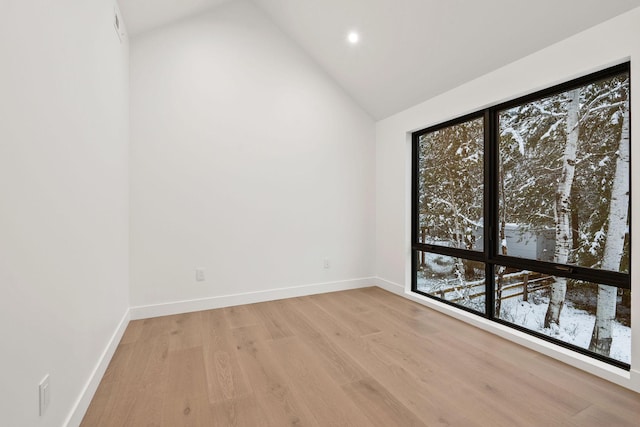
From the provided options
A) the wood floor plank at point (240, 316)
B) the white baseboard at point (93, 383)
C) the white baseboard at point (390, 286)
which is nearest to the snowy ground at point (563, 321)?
the white baseboard at point (390, 286)

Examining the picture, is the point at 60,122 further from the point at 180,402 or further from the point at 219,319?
the point at 219,319

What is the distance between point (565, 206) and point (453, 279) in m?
1.21

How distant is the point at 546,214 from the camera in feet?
7.11

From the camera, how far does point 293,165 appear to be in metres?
3.34

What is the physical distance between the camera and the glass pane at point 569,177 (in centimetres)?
181

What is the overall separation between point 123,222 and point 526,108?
134 inches

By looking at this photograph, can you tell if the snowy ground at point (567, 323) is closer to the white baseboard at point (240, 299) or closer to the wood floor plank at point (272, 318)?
the white baseboard at point (240, 299)

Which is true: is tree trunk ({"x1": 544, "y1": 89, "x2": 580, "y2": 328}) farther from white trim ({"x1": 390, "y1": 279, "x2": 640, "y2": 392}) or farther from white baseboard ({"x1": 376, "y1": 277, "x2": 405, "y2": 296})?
white baseboard ({"x1": 376, "y1": 277, "x2": 405, "y2": 296})

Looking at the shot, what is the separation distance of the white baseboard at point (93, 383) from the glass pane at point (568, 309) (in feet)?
9.44

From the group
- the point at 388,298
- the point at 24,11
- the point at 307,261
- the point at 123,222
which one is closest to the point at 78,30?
the point at 24,11

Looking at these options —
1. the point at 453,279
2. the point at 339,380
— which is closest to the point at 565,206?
the point at 453,279

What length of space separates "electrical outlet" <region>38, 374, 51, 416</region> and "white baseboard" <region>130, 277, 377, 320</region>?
1.71m

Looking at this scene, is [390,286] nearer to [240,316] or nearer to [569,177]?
[240,316]

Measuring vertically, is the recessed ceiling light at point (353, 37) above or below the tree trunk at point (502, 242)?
above
